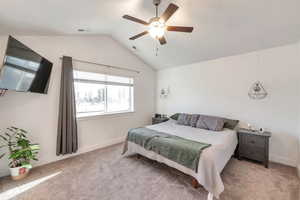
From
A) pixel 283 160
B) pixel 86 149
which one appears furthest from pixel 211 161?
pixel 86 149

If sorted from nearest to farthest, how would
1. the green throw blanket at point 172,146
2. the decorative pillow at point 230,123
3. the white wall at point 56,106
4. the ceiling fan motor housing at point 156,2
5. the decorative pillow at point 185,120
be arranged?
1. the green throw blanket at point 172,146
2. the ceiling fan motor housing at point 156,2
3. the white wall at point 56,106
4. the decorative pillow at point 230,123
5. the decorative pillow at point 185,120

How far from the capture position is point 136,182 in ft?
6.98

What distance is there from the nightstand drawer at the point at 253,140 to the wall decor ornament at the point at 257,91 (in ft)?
2.95

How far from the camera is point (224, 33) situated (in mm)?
2654

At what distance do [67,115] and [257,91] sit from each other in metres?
4.26

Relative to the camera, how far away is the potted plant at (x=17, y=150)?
2150 millimetres

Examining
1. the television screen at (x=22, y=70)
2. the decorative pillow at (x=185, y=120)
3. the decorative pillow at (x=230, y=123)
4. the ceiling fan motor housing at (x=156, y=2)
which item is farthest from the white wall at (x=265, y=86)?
the television screen at (x=22, y=70)

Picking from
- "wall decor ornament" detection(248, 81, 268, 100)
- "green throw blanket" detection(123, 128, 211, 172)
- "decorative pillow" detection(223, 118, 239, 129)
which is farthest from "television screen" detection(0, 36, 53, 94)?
"wall decor ornament" detection(248, 81, 268, 100)

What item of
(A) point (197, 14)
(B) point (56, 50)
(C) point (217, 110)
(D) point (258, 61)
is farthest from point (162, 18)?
(C) point (217, 110)

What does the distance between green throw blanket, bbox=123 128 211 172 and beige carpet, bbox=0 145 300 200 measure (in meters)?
0.39

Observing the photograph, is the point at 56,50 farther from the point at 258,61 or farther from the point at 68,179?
the point at 258,61

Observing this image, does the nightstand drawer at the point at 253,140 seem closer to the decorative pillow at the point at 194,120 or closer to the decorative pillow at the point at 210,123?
the decorative pillow at the point at 210,123

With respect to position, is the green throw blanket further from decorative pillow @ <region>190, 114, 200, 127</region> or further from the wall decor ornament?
the wall decor ornament

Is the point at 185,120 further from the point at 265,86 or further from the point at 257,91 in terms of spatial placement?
the point at 265,86
